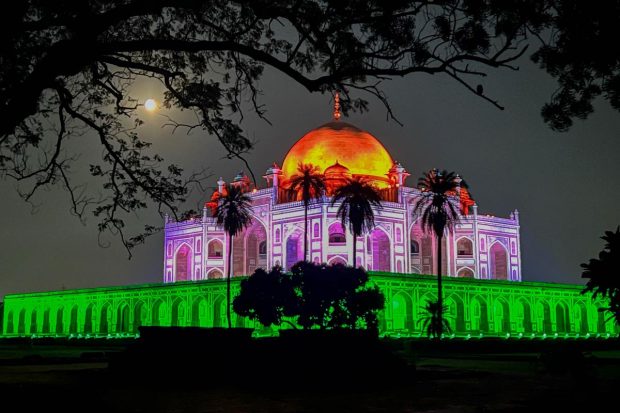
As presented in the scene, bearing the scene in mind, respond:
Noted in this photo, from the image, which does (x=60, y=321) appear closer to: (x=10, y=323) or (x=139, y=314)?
(x=10, y=323)

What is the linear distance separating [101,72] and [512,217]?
65.7 metres

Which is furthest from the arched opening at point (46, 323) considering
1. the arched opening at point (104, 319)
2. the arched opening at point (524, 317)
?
the arched opening at point (524, 317)

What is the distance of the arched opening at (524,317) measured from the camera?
57469 mm

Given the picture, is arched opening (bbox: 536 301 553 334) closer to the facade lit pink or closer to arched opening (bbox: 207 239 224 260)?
A: the facade lit pink

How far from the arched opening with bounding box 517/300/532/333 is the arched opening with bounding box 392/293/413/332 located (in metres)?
9.68

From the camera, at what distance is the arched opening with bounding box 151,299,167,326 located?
60.4m

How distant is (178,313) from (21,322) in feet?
68.6

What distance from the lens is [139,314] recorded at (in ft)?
202

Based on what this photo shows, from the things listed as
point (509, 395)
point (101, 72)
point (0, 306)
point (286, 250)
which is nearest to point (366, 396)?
point (509, 395)

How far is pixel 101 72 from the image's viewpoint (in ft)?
46.8

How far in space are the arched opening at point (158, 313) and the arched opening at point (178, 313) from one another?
0.83 m

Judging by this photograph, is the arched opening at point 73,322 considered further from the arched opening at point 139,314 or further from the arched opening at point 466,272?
the arched opening at point 466,272

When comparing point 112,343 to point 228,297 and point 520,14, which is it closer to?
point 228,297

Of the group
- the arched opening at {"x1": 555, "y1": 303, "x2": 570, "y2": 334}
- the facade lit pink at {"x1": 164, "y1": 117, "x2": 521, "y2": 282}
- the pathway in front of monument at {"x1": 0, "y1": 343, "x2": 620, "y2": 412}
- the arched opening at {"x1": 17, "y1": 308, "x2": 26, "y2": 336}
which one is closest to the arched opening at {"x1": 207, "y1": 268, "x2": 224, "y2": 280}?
the facade lit pink at {"x1": 164, "y1": 117, "x2": 521, "y2": 282}
